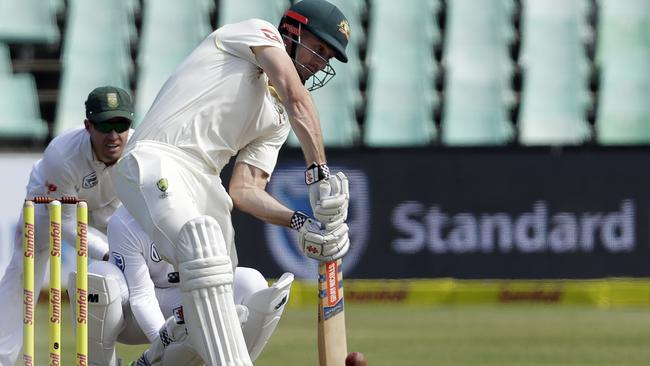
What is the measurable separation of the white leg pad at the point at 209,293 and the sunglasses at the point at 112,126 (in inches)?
53.2

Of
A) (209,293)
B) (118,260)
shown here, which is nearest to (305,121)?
(209,293)

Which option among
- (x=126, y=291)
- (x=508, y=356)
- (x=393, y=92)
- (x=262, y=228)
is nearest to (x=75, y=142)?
(x=126, y=291)

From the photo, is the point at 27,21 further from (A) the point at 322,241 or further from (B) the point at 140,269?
(A) the point at 322,241

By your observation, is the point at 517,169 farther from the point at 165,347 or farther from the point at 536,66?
the point at 165,347

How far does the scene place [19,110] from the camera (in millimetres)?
11250

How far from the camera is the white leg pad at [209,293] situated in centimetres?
364

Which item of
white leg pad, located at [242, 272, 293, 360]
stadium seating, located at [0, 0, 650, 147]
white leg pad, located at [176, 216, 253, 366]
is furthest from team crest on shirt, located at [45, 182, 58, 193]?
stadium seating, located at [0, 0, 650, 147]

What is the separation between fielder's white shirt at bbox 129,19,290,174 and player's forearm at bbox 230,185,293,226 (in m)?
0.34

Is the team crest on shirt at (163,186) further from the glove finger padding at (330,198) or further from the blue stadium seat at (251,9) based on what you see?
the blue stadium seat at (251,9)

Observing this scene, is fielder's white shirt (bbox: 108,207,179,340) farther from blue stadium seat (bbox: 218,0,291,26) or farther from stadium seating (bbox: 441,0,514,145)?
blue stadium seat (bbox: 218,0,291,26)

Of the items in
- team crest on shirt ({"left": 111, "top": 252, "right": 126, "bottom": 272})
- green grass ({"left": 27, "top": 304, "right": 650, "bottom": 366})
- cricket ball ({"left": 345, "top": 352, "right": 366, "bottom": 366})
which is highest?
team crest on shirt ({"left": 111, "top": 252, "right": 126, "bottom": 272})

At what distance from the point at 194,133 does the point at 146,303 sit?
2.68 ft

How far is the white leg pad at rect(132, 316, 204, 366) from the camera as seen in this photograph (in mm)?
4215

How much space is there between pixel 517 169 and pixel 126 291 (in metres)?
5.70
